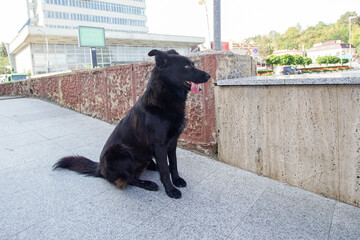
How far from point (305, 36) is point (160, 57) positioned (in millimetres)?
134094

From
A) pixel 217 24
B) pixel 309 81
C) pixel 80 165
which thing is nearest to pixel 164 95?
pixel 309 81

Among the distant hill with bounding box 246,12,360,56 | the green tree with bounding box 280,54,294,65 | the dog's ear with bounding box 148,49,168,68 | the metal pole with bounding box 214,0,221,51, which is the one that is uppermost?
the distant hill with bounding box 246,12,360,56

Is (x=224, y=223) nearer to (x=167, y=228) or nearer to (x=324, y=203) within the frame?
(x=167, y=228)

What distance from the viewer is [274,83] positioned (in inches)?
107

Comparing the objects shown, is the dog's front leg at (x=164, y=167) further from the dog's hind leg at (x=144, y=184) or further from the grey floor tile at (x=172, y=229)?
the grey floor tile at (x=172, y=229)

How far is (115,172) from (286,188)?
1950mm

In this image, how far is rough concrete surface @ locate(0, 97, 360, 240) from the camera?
1.98m

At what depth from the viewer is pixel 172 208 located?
2.35 meters

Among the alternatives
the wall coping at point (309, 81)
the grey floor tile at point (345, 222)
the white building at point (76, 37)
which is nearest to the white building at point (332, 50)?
the white building at point (76, 37)

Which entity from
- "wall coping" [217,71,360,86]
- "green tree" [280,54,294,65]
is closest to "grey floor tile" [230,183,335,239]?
"wall coping" [217,71,360,86]

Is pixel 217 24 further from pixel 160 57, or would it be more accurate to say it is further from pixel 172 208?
pixel 172 208

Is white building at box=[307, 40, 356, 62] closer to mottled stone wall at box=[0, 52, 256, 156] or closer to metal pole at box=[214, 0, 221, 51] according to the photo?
metal pole at box=[214, 0, 221, 51]

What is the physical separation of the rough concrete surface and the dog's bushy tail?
86 millimetres

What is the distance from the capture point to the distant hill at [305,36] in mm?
104250
